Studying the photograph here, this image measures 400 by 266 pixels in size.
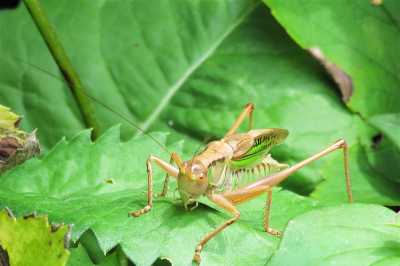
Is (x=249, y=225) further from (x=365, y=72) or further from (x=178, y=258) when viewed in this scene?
(x=365, y=72)

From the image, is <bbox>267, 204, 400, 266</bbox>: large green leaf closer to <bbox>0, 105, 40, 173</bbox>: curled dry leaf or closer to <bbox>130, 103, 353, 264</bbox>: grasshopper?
<bbox>130, 103, 353, 264</bbox>: grasshopper

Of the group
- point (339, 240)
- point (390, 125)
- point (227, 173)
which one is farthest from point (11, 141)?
point (390, 125)

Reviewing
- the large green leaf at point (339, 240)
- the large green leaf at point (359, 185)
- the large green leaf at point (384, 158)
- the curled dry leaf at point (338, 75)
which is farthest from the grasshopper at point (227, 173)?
the curled dry leaf at point (338, 75)

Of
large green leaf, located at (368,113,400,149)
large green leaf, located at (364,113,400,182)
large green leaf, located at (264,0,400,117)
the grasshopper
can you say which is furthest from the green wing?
large green leaf, located at (264,0,400,117)

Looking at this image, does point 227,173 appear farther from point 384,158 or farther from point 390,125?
point 384,158

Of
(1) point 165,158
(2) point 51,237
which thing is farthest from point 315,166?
(2) point 51,237

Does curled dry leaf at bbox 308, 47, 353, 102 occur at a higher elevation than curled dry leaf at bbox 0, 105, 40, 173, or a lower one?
lower

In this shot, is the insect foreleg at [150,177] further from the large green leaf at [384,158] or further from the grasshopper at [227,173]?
the large green leaf at [384,158]
